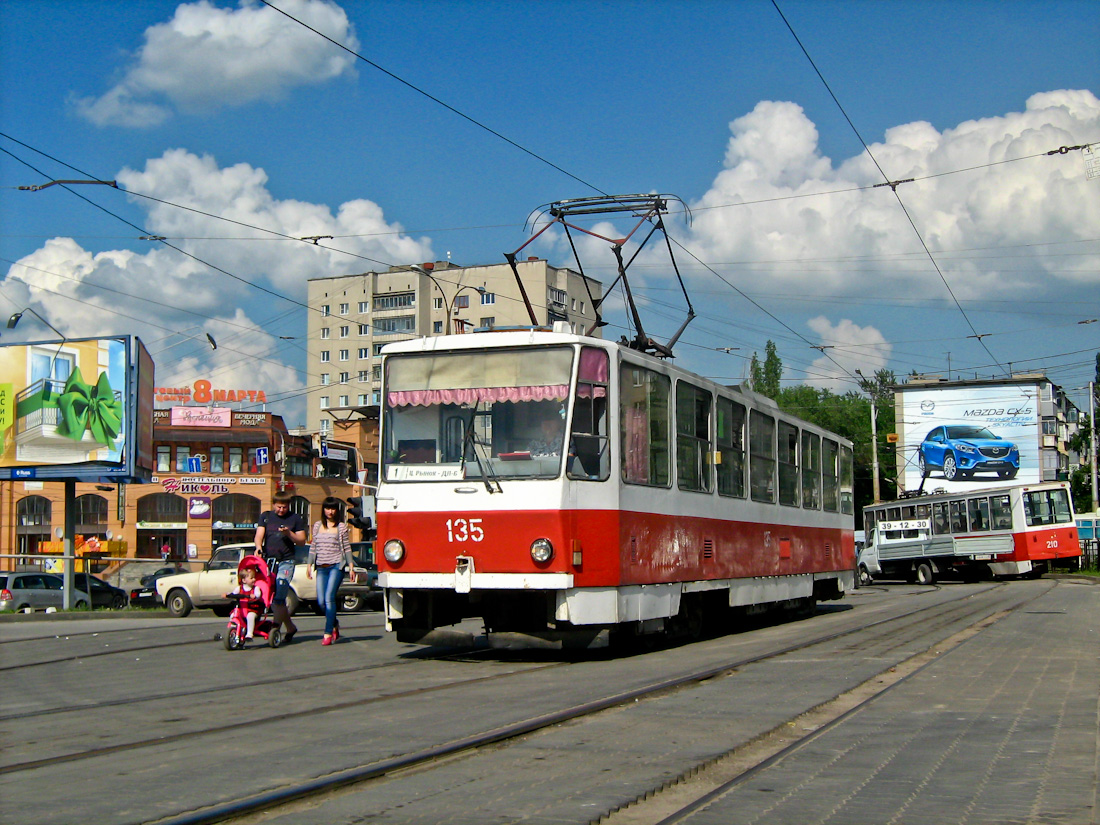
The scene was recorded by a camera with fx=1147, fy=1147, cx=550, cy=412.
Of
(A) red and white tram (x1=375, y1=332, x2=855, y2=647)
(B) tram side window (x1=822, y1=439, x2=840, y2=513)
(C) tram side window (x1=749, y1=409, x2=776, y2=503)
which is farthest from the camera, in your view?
(B) tram side window (x1=822, y1=439, x2=840, y2=513)

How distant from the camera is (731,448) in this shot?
583 inches

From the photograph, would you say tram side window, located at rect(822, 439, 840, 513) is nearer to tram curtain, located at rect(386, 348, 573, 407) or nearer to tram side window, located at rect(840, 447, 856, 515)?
tram side window, located at rect(840, 447, 856, 515)

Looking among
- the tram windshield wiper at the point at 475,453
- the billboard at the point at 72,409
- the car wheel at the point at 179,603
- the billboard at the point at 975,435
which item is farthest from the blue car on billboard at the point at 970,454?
the tram windshield wiper at the point at 475,453

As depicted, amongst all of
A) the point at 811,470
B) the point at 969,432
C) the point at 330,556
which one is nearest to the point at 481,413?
the point at 330,556

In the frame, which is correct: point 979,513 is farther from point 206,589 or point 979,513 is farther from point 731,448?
point 731,448

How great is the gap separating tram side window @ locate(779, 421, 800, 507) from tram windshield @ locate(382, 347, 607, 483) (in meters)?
6.84

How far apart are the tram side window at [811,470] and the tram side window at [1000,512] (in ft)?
80.7

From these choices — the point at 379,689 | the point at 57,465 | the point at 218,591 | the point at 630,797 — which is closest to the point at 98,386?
the point at 57,465

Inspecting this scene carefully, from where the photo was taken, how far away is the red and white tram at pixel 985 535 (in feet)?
134

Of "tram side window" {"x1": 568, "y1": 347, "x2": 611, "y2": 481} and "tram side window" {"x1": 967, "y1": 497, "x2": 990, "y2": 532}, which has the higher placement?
"tram side window" {"x1": 568, "y1": 347, "x2": 611, "y2": 481}

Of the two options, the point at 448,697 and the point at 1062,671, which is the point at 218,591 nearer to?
the point at 448,697

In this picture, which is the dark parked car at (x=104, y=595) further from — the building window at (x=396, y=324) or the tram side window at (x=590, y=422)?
the building window at (x=396, y=324)

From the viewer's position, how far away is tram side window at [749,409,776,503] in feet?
51.5

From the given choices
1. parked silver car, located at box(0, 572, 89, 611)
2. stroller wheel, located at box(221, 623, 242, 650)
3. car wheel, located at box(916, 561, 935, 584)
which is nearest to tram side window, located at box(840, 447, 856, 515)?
stroller wheel, located at box(221, 623, 242, 650)
